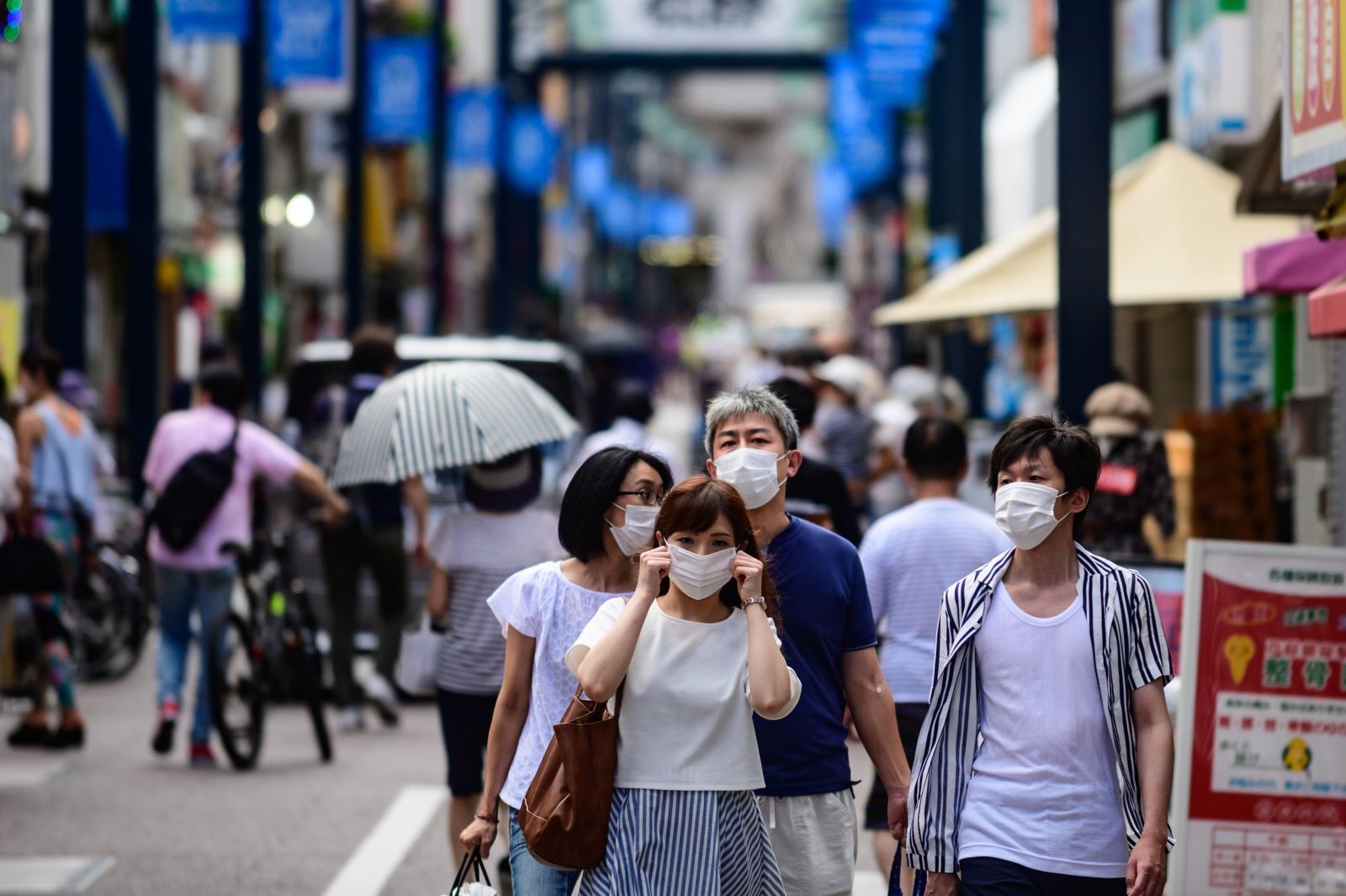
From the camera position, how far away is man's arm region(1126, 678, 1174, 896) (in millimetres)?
4789

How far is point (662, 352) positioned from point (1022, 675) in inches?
3803

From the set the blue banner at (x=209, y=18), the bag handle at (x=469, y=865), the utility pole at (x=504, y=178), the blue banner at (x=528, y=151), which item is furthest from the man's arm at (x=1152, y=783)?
the blue banner at (x=528, y=151)

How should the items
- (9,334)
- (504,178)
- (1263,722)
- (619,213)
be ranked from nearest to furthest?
1. (1263,722)
2. (9,334)
3. (504,178)
4. (619,213)

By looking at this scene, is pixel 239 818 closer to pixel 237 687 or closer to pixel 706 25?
pixel 237 687

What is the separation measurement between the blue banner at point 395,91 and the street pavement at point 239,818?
16.7m

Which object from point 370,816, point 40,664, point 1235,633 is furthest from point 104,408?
point 1235,633

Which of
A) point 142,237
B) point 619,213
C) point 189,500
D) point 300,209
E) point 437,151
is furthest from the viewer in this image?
point 619,213

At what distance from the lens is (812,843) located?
5.41 meters

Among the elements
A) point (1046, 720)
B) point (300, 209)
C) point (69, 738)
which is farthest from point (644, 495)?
point (300, 209)

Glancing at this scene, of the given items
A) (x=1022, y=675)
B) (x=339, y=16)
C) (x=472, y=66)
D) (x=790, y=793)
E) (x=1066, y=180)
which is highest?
(x=472, y=66)

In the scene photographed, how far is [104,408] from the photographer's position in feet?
94.0

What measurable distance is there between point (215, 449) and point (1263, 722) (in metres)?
6.04

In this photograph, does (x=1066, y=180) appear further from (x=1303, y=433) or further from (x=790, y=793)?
(x=790, y=793)

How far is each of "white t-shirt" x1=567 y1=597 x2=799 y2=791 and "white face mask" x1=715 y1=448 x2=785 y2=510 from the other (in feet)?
2.66
